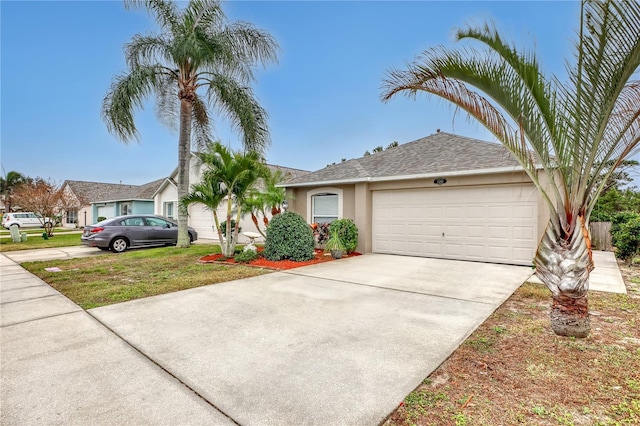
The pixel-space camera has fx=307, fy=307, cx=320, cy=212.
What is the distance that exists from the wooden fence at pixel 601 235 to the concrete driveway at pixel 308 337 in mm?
8749

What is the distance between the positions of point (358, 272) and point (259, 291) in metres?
2.76

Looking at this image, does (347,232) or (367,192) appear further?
(367,192)

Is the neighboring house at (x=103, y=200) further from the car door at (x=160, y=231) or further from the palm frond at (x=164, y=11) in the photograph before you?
the palm frond at (x=164, y=11)

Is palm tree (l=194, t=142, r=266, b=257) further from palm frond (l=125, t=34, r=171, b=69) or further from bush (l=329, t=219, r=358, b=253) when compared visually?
palm frond (l=125, t=34, r=171, b=69)

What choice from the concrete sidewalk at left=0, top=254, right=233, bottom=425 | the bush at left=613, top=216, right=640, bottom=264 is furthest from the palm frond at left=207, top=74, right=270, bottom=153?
the bush at left=613, top=216, right=640, bottom=264

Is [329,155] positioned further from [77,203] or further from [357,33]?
[77,203]

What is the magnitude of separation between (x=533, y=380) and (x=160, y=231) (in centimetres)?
1441

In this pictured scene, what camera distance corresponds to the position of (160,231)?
13.9 m

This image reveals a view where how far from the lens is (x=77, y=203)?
2488cm

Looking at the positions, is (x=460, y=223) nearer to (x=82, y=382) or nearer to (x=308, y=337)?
(x=308, y=337)

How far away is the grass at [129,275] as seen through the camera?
227 inches

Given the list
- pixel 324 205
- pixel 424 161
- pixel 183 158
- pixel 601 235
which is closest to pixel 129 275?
pixel 183 158

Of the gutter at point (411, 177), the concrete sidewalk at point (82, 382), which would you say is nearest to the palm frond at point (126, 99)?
the gutter at point (411, 177)

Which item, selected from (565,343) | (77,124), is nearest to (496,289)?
(565,343)
